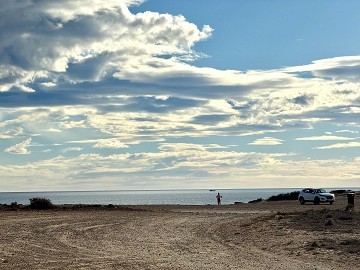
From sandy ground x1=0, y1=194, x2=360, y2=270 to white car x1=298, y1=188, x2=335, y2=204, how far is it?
83.8ft

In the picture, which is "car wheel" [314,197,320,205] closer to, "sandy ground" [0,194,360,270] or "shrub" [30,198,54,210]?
"shrub" [30,198,54,210]

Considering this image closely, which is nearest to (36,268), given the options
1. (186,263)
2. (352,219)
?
Answer: (186,263)

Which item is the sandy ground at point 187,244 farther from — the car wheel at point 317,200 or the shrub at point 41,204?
the car wheel at point 317,200

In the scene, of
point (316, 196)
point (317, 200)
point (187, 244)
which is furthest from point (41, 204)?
point (187, 244)

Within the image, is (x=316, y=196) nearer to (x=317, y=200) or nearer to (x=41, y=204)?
(x=317, y=200)

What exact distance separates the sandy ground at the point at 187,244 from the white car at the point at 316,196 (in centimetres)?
2554

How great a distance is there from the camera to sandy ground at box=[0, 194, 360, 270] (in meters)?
16.5

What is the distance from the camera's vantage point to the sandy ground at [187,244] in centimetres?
1648

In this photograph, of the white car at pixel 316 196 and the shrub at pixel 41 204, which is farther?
the white car at pixel 316 196

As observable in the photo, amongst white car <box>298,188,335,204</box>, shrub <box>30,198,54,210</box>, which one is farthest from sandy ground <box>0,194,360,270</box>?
white car <box>298,188,335,204</box>

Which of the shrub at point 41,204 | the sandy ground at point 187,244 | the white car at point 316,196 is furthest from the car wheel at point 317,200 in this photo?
the sandy ground at point 187,244

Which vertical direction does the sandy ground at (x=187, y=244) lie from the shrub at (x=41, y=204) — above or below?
below

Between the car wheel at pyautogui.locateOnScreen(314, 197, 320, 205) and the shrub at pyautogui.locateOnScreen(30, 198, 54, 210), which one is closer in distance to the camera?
the shrub at pyautogui.locateOnScreen(30, 198, 54, 210)

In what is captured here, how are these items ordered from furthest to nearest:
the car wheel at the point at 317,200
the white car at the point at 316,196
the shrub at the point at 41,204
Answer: the car wheel at the point at 317,200 → the white car at the point at 316,196 → the shrub at the point at 41,204
